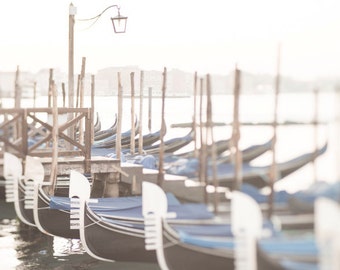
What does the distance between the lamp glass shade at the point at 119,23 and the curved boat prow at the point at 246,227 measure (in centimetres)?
235

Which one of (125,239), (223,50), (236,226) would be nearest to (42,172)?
(125,239)

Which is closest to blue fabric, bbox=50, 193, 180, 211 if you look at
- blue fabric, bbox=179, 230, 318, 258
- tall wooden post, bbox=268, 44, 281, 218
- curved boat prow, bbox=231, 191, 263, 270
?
tall wooden post, bbox=268, 44, 281, 218

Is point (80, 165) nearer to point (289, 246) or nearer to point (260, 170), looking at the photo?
point (260, 170)

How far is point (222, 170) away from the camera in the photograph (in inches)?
138

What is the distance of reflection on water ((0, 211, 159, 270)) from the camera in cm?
550

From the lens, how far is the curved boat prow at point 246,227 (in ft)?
9.77

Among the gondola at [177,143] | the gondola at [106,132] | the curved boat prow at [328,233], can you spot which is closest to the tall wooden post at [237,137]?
the curved boat prow at [328,233]

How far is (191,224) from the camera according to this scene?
3.81 metres

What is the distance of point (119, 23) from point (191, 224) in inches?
74.1

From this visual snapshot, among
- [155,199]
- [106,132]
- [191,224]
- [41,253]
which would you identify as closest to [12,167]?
[41,253]

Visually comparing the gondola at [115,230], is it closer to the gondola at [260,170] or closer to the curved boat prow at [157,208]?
the curved boat prow at [157,208]

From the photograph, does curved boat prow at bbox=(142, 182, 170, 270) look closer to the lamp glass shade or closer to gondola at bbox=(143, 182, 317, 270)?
gondola at bbox=(143, 182, 317, 270)

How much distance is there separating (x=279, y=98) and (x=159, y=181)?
1326 mm

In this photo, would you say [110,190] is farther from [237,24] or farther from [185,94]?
[237,24]
